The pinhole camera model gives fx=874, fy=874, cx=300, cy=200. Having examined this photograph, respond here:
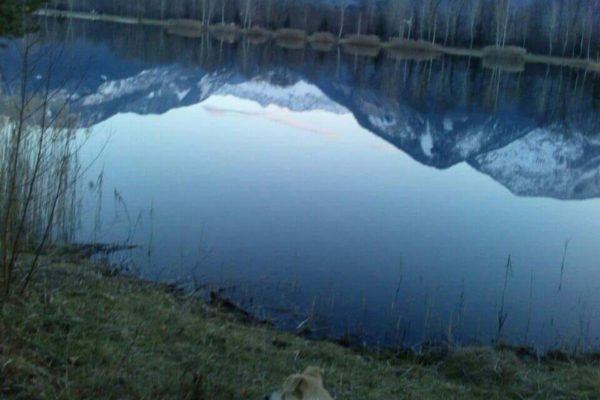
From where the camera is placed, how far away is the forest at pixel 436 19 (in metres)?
47.6

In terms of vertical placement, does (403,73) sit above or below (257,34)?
below

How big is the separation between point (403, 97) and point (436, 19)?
24036 millimetres

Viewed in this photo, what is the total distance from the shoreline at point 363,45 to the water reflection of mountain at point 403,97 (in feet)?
20.1

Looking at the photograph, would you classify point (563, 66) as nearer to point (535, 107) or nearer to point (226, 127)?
point (535, 107)

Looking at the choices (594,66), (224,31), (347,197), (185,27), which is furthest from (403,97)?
(185,27)

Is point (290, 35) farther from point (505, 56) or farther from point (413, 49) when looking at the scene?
point (505, 56)

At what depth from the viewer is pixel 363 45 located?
46.4 m

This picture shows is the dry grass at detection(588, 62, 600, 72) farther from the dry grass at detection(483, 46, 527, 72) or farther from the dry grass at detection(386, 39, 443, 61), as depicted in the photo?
the dry grass at detection(386, 39, 443, 61)

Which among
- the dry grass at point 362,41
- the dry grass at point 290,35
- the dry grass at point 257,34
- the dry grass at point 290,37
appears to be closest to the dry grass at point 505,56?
the dry grass at point 362,41

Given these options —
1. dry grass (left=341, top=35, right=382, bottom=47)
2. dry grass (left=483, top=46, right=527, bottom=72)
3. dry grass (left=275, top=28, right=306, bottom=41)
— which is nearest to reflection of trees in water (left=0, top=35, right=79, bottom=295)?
dry grass (left=483, top=46, right=527, bottom=72)

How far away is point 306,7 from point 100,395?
163ft

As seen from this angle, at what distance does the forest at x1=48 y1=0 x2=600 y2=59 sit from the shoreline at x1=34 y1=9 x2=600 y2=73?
2.91 ft

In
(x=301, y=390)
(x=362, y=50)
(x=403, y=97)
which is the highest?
(x=362, y=50)

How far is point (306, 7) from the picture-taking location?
52031 mm
